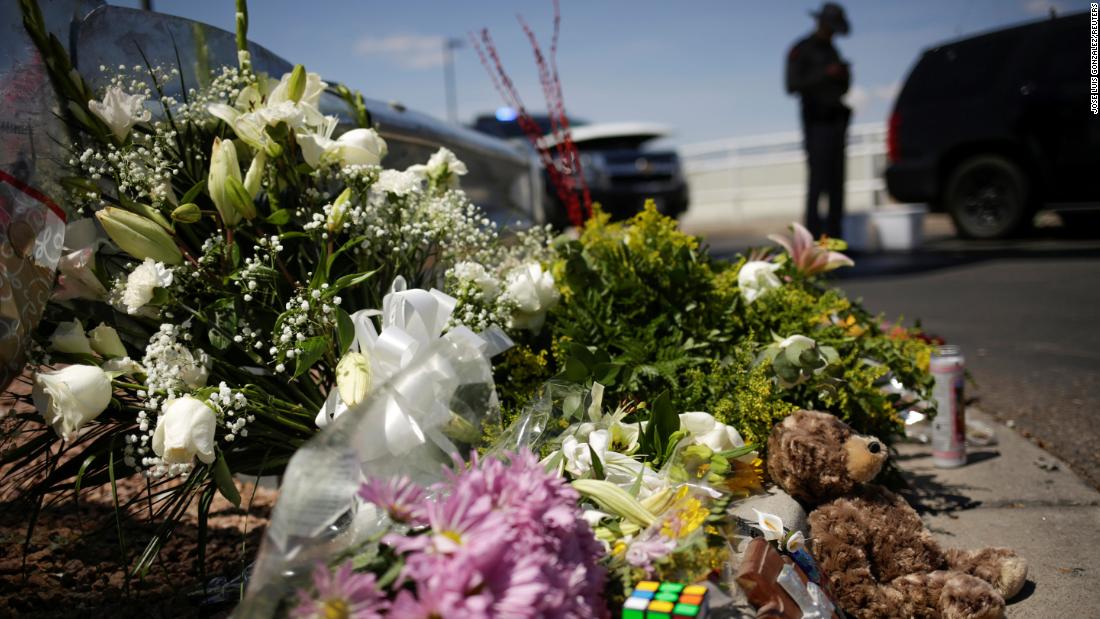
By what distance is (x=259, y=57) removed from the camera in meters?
2.50

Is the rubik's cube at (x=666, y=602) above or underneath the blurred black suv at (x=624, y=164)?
underneath

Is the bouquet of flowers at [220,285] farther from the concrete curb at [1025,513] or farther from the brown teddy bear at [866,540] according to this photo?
the concrete curb at [1025,513]

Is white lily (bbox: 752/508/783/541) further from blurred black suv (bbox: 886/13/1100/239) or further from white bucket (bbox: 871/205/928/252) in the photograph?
white bucket (bbox: 871/205/928/252)

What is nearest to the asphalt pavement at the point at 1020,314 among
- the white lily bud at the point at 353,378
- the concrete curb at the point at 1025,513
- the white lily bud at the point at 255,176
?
the concrete curb at the point at 1025,513

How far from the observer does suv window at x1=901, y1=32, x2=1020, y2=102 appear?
8844 mm

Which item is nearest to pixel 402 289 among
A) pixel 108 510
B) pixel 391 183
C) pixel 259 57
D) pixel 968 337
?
pixel 391 183

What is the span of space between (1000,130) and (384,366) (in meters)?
8.85

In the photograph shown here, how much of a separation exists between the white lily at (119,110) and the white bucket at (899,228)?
9415 mm

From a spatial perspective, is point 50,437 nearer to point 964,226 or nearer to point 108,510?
point 108,510

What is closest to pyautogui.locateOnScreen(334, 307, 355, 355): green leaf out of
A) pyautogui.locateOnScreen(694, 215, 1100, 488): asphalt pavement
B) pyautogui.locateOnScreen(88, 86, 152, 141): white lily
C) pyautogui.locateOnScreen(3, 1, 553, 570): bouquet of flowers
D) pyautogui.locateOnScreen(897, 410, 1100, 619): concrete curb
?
pyautogui.locateOnScreen(3, 1, 553, 570): bouquet of flowers

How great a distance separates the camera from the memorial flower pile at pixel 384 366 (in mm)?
1349

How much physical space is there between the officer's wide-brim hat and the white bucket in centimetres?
301

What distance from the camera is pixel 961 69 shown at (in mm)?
9109

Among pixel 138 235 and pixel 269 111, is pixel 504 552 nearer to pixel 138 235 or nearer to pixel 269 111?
pixel 138 235
